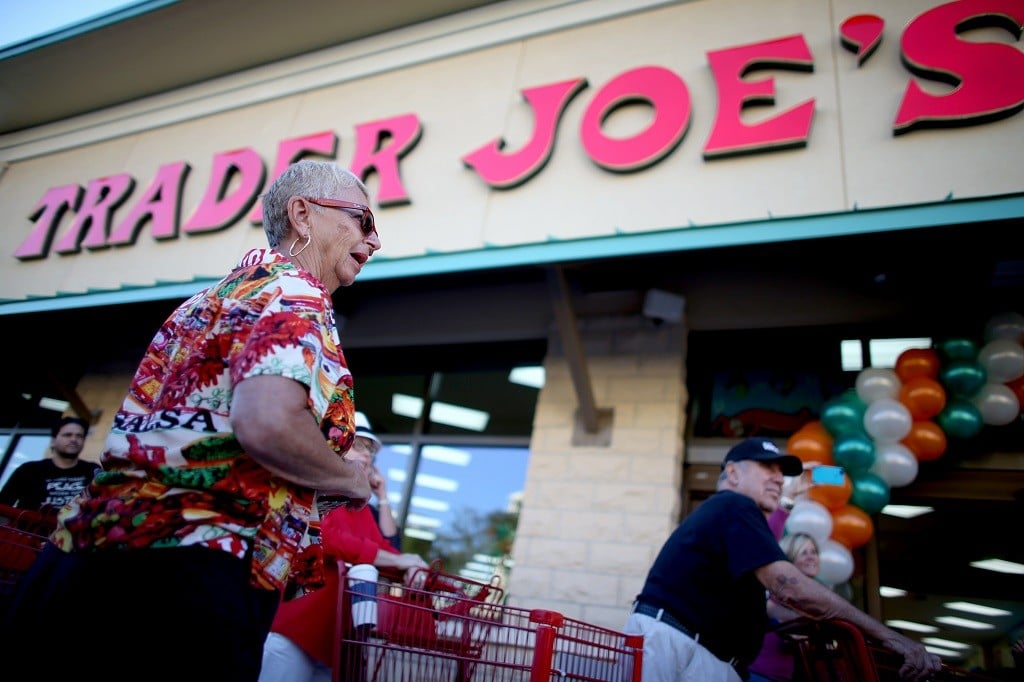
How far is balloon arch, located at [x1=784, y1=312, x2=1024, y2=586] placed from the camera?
4234 mm

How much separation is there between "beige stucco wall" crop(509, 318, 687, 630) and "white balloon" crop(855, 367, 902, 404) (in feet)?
4.31

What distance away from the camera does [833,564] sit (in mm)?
4105

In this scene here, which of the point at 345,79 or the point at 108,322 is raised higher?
the point at 345,79

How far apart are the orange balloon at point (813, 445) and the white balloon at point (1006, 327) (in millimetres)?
1173

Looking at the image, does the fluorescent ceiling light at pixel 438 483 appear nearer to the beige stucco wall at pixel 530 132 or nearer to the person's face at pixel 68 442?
the beige stucco wall at pixel 530 132

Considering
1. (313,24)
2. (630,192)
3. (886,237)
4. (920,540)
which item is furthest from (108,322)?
(920,540)

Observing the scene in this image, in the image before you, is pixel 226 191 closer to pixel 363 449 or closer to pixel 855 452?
pixel 363 449

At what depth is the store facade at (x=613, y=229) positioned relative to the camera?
15.1ft

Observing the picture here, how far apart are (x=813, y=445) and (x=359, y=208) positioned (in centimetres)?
375

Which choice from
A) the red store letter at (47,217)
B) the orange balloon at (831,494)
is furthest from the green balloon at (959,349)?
the red store letter at (47,217)

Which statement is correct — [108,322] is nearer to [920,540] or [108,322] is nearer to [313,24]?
[313,24]

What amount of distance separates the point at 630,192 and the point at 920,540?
3.76 m

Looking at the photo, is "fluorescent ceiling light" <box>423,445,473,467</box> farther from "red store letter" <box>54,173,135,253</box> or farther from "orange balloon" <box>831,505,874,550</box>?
"red store letter" <box>54,173,135,253</box>

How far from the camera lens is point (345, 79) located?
7.62m
